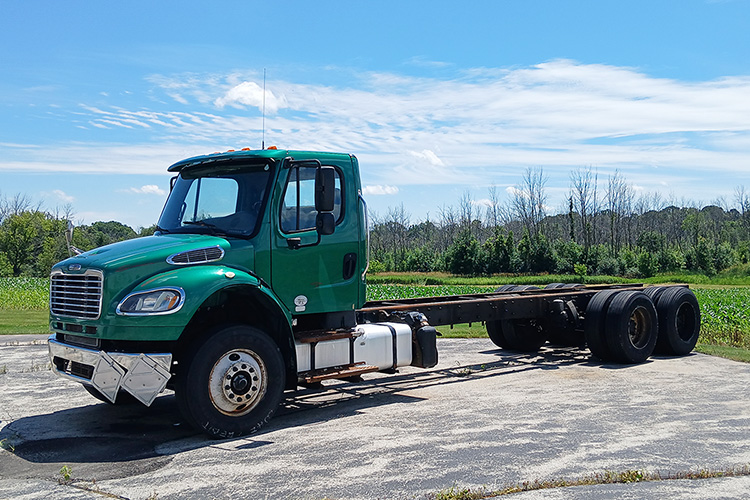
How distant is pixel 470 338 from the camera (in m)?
16.6

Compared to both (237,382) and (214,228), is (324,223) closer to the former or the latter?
(214,228)

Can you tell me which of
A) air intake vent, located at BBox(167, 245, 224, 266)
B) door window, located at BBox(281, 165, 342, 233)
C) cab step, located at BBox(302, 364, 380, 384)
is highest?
door window, located at BBox(281, 165, 342, 233)

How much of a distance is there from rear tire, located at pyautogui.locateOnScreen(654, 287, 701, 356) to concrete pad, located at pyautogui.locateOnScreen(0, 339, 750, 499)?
1.74m

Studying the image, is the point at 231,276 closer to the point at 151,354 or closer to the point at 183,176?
the point at 151,354

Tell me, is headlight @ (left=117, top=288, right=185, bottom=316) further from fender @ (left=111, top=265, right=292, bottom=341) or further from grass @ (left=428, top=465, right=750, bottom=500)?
grass @ (left=428, top=465, right=750, bottom=500)

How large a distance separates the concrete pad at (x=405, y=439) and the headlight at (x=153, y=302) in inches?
53.9

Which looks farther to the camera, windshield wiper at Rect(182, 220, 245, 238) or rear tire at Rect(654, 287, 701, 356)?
rear tire at Rect(654, 287, 701, 356)

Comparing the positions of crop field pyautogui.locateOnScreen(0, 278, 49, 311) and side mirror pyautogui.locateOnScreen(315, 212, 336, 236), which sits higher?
side mirror pyautogui.locateOnScreen(315, 212, 336, 236)

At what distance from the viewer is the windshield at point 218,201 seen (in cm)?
802

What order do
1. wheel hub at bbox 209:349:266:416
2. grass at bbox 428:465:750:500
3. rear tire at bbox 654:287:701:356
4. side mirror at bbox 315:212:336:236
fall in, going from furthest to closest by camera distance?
1. rear tire at bbox 654:287:701:356
2. side mirror at bbox 315:212:336:236
3. wheel hub at bbox 209:349:266:416
4. grass at bbox 428:465:750:500

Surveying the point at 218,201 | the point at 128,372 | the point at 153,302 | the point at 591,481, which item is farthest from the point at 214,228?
the point at 591,481

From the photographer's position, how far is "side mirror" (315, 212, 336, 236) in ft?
27.0

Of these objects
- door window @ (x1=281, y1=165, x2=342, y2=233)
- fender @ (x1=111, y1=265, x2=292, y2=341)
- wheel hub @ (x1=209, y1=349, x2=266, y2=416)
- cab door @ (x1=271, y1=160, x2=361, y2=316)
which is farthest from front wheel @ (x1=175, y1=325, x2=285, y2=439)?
door window @ (x1=281, y1=165, x2=342, y2=233)

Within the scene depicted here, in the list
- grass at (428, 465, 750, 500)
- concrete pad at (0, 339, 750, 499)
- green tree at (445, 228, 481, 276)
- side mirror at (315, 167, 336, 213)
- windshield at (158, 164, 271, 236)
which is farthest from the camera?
green tree at (445, 228, 481, 276)
